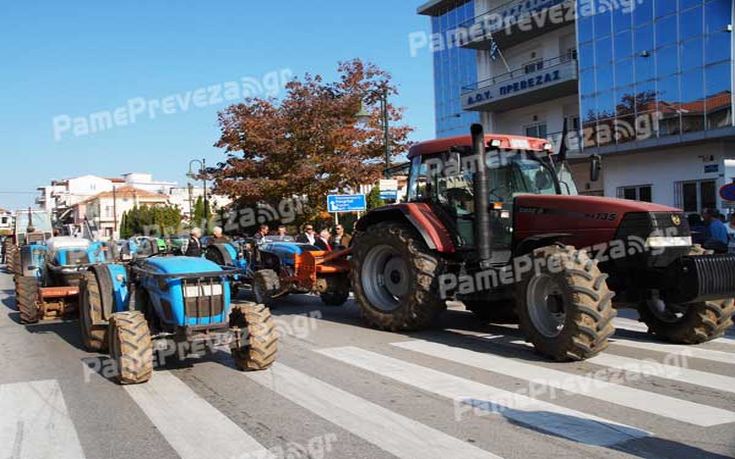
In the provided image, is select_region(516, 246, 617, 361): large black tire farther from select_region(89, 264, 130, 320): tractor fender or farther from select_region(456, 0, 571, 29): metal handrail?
select_region(456, 0, 571, 29): metal handrail

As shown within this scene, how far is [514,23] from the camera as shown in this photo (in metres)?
27.9

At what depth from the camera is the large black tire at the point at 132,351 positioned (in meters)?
6.43

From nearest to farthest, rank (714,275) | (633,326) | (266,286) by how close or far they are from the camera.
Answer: (714,275), (633,326), (266,286)

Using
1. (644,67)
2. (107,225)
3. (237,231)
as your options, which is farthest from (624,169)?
(107,225)

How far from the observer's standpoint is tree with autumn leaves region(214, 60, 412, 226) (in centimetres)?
2328

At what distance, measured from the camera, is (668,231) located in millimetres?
7281

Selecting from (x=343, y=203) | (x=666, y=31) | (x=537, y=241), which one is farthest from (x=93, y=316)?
(x=666, y=31)

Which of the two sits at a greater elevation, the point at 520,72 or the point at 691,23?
the point at 520,72

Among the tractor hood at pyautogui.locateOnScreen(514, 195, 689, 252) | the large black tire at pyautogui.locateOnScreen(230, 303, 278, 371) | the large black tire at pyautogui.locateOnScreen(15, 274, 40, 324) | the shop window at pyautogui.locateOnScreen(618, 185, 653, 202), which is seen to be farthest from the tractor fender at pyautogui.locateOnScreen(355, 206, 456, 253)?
the shop window at pyautogui.locateOnScreen(618, 185, 653, 202)

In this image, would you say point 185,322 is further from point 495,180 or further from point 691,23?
point 691,23

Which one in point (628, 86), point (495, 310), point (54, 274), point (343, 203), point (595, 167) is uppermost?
point (628, 86)

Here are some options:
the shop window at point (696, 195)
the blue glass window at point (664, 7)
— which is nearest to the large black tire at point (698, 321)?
the shop window at point (696, 195)

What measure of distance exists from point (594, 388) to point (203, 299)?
13.3 feet

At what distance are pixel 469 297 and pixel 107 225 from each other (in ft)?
278
